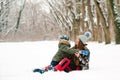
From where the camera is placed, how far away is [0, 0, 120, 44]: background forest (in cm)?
2580

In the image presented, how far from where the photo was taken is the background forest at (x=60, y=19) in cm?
2580

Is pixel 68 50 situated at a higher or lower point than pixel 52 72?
higher

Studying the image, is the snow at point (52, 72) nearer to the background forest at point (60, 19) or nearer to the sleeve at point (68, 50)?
the sleeve at point (68, 50)

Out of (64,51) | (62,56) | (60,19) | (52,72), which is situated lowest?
(52,72)

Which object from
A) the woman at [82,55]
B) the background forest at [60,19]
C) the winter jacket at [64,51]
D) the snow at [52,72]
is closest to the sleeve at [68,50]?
the winter jacket at [64,51]

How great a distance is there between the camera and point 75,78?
9.07 metres

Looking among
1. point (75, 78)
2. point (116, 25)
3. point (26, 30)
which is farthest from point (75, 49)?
point (26, 30)

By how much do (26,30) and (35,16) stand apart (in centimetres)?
508

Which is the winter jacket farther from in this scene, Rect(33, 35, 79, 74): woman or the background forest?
the background forest

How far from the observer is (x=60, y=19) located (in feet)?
171

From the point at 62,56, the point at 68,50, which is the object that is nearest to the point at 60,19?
the point at 62,56

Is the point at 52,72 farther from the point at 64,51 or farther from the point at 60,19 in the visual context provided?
the point at 60,19

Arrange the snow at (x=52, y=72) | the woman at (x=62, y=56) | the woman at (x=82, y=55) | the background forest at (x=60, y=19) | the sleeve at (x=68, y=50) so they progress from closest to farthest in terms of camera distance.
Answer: the snow at (x=52, y=72) → the woman at (x=62, y=56) → the sleeve at (x=68, y=50) → the woman at (x=82, y=55) → the background forest at (x=60, y=19)

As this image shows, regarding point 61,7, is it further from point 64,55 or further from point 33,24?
point 64,55
